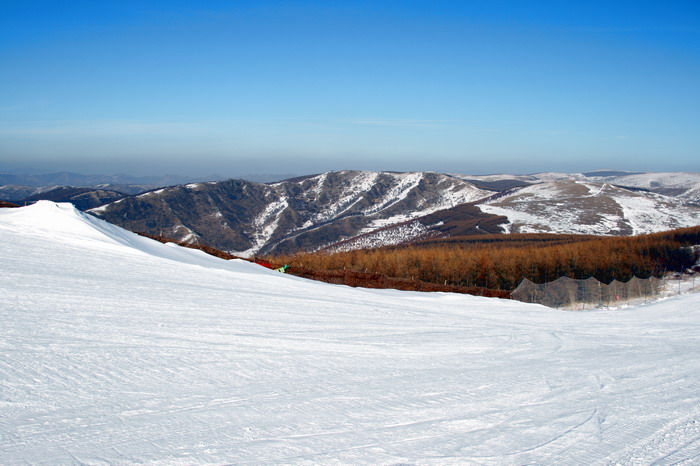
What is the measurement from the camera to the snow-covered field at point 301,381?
19.7 ft

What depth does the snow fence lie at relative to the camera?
3422 centimetres

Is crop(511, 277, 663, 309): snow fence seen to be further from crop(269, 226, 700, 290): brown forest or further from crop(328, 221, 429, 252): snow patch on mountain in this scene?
crop(328, 221, 429, 252): snow patch on mountain

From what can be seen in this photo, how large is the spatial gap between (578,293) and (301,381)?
3234 centimetres

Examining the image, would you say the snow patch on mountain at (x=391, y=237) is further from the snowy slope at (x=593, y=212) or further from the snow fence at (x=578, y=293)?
the snow fence at (x=578, y=293)

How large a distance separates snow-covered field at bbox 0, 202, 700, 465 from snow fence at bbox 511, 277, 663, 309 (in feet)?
54.9

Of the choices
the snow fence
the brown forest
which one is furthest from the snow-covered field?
the brown forest

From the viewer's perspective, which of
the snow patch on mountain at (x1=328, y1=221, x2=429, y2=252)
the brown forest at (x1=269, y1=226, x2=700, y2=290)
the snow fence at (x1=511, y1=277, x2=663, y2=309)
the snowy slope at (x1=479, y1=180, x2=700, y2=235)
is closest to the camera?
the snow fence at (x1=511, y1=277, x2=663, y2=309)

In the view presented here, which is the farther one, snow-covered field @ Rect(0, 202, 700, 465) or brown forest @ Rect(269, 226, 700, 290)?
brown forest @ Rect(269, 226, 700, 290)

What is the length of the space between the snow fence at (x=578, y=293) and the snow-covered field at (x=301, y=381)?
1674 centimetres

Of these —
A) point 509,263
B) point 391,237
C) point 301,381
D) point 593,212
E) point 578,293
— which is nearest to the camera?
point 301,381

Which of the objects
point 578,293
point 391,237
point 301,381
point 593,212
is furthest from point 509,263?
point 593,212

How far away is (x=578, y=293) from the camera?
1396 inches

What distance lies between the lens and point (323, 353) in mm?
10875

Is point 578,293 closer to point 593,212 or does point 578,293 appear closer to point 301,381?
point 301,381
